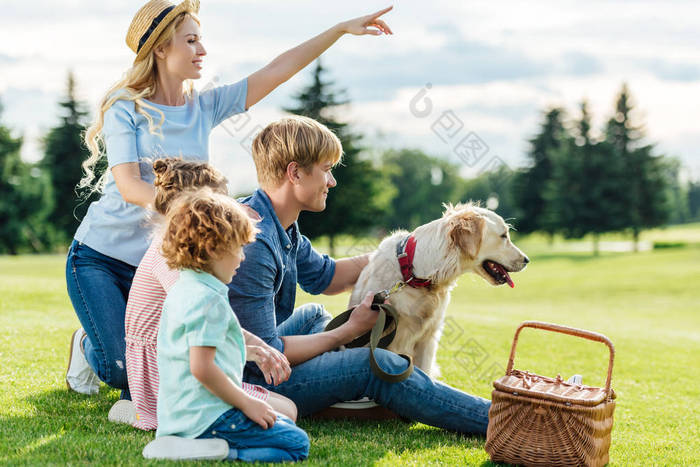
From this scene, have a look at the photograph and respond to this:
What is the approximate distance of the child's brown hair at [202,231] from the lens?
3.17 metres

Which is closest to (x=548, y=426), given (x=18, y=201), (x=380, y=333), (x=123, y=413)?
(x=380, y=333)

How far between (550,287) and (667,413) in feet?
67.5

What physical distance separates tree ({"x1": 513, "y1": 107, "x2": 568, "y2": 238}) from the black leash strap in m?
54.7

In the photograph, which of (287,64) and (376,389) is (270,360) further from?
(287,64)

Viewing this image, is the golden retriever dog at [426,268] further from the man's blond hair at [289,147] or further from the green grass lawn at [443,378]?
the man's blond hair at [289,147]

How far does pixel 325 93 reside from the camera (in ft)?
142

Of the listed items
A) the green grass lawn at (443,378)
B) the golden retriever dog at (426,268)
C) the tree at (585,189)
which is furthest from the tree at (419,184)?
the golden retriever dog at (426,268)

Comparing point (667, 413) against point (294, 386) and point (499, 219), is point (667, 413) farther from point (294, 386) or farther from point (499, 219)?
point (294, 386)

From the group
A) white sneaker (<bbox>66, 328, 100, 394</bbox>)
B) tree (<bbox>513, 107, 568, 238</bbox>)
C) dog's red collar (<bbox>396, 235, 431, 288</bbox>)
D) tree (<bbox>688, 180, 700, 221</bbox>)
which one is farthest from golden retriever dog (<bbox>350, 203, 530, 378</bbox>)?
tree (<bbox>688, 180, 700, 221</bbox>)

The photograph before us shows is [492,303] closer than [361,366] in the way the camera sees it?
No

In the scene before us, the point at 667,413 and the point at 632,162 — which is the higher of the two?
the point at 632,162

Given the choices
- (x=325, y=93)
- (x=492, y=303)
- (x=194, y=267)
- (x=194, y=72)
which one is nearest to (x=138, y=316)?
(x=194, y=267)

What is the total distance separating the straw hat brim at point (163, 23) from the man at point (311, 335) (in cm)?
102

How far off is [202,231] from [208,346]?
537 millimetres
